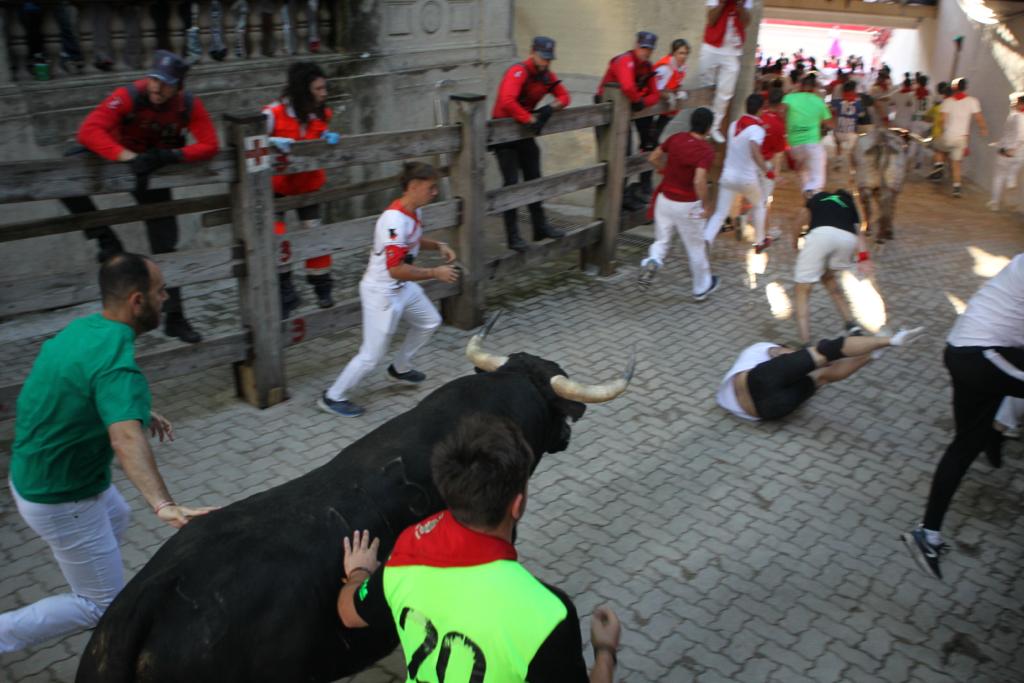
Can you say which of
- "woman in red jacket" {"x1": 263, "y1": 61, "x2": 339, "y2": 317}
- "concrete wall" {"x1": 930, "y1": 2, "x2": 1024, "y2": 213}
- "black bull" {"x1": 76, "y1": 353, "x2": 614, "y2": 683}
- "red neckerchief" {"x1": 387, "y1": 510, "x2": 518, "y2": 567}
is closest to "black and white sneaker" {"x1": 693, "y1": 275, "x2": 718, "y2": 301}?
"woman in red jacket" {"x1": 263, "y1": 61, "x2": 339, "y2": 317}

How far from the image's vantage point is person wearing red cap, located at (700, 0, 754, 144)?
11.2 meters

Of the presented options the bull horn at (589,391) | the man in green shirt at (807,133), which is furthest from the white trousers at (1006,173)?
the bull horn at (589,391)

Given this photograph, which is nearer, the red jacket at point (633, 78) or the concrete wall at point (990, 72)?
the red jacket at point (633, 78)

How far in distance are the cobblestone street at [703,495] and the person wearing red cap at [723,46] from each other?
350 cm

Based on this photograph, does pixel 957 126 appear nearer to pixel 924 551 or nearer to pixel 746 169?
pixel 746 169

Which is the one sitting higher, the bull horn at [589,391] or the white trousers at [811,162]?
the white trousers at [811,162]

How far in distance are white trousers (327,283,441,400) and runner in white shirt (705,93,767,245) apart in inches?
159

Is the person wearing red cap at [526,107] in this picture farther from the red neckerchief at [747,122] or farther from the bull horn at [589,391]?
the bull horn at [589,391]

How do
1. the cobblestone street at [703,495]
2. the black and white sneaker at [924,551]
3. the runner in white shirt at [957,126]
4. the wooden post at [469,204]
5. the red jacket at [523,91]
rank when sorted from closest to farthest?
1. the cobblestone street at [703,495]
2. the black and white sneaker at [924,551]
3. the wooden post at [469,204]
4. the red jacket at [523,91]
5. the runner in white shirt at [957,126]

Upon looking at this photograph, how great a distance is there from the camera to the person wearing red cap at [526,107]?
27.3 ft

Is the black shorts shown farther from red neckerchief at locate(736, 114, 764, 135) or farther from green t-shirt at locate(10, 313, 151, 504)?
green t-shirt at locate(10, 313, 151, 504)

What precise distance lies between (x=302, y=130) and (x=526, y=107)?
243 centimetres

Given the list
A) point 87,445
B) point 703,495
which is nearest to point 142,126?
point 87,445

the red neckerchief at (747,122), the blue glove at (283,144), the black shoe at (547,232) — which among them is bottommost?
the black shoe at (547,232)
